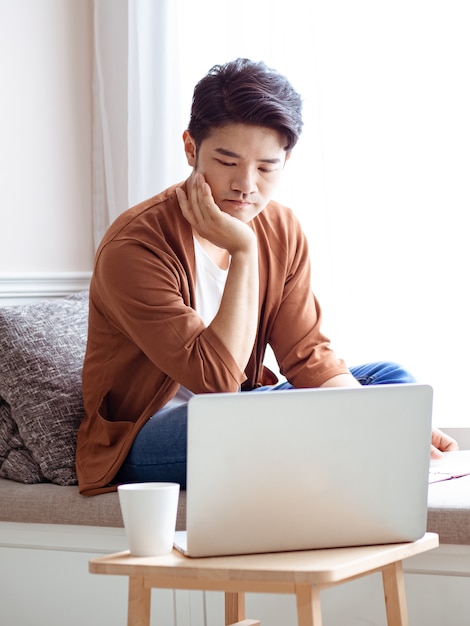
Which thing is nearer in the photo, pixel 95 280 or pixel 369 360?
pixel 95 280

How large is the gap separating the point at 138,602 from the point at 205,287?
88 cm

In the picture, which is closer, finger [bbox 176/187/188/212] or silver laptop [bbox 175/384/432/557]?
silver laptop [bbox 175/384/432/557]

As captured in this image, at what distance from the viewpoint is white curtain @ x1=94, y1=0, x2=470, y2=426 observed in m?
2.37

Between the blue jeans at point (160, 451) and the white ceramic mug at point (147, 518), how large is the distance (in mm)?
559

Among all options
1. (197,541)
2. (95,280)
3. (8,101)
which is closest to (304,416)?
(197,541)

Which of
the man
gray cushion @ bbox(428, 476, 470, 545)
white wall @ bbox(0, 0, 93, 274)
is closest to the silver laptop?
gray cushion @ bbox(428, 476, 470, 545)

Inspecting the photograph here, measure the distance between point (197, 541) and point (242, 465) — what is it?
0.35ft

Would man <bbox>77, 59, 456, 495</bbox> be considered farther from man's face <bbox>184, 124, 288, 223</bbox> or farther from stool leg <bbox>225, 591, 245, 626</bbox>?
stool leg <bbox>225, 591, 245, 626</bbox>

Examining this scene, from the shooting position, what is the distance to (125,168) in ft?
9.00

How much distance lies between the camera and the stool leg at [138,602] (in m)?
1.12

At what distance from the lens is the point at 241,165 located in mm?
1758

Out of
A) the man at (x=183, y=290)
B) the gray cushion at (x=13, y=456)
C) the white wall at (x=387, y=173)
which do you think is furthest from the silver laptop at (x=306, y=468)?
the white wall at (x=387, y=173)

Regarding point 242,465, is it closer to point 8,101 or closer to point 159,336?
point 159,336

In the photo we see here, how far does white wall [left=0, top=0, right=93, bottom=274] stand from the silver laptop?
1.54 m
